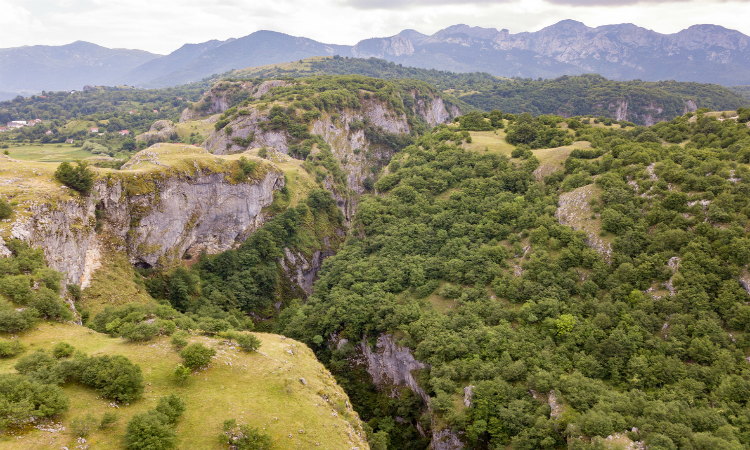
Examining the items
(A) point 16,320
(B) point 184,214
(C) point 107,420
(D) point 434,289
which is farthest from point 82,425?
(B) point 184,214

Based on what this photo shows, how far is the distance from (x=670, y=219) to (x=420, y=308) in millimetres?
28346

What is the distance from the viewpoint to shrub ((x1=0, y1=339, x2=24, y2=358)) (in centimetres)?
2195

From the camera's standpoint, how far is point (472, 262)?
145ft

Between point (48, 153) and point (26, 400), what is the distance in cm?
11633

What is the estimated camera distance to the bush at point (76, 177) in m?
38.3

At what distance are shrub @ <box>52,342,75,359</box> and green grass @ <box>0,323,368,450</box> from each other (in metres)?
1.50

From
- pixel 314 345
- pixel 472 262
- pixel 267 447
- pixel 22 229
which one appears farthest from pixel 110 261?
pixel 472 262

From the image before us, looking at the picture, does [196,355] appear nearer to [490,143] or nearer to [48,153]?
[490,143]

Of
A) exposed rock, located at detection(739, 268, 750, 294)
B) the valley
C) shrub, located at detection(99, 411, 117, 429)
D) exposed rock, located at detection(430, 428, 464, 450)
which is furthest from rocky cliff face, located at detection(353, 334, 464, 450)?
exposed rock, located at detection(739, 268, 750, 294)

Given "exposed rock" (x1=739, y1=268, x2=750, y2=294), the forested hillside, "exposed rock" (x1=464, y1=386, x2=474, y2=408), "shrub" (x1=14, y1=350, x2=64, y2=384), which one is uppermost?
the forested hillside

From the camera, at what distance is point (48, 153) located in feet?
327

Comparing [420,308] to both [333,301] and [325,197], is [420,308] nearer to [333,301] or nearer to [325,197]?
[333,301]

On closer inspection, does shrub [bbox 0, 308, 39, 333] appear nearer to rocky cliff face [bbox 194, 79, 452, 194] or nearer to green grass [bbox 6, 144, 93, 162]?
rocky cliff face [bbox 194, 79, 452, 194]

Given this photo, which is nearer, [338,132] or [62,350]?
[62,350]
